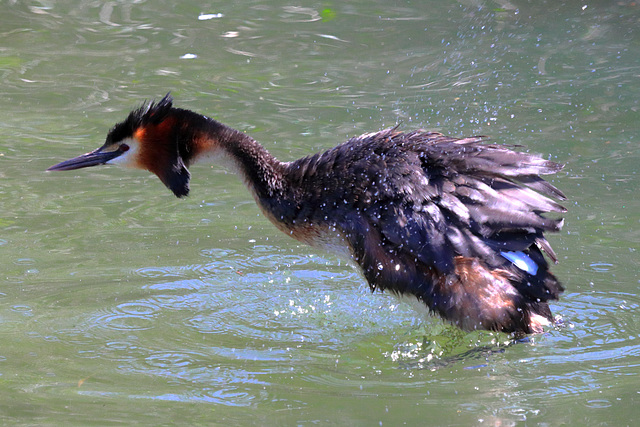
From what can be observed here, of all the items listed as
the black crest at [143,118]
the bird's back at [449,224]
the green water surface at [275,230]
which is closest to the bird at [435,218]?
the bird's back at [449,224]

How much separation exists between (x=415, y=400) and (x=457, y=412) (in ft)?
0.70

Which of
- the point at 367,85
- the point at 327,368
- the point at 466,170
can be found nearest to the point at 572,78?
the point at 367,85

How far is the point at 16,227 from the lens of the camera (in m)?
6.21

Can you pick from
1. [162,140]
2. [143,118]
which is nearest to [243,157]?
[162,140]

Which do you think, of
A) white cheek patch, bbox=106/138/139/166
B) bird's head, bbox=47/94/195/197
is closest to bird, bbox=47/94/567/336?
bird's head, bbox=47/94/195/197

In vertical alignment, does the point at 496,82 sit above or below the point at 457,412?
above

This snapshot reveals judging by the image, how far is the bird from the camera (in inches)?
184

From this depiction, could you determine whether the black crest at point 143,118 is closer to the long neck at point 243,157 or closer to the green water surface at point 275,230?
the long neck at point 243,157

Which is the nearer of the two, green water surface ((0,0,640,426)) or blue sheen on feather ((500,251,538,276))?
green water surface ((0,0,640,426))

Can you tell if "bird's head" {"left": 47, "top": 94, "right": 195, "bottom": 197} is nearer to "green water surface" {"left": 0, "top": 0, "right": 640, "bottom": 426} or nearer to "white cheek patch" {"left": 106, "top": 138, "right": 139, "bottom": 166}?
"white cheek patch" {"left": 106, "top": 138, "right": 139, "bottom": 166}

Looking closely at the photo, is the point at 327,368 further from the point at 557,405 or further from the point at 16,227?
the point at 16,227

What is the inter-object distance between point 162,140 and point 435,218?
5.68ft

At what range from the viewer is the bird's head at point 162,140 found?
533 cm

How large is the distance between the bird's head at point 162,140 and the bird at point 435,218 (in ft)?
1.45
